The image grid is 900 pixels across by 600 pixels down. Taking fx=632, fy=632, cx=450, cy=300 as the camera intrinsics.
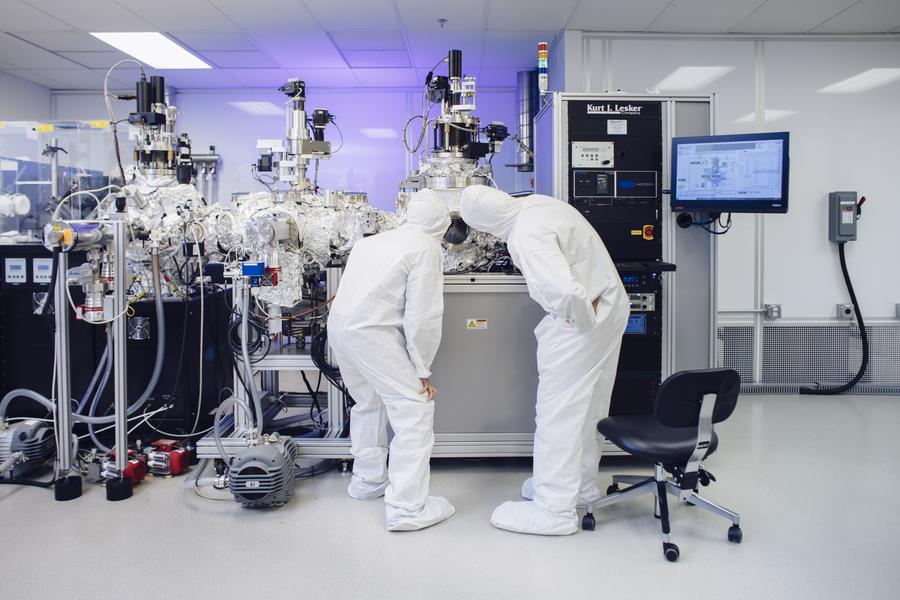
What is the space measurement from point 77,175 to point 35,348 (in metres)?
1.33

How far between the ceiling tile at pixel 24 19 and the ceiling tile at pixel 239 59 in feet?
3.47

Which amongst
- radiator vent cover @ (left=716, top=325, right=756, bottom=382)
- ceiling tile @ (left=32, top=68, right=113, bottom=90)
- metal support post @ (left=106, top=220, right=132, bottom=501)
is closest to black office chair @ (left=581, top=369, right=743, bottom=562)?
metal support post @ (left=106, top=220, right=132, bottom=501)

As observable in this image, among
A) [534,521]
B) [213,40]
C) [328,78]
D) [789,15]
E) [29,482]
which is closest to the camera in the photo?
[534,521]

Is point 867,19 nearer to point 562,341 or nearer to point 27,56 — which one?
point 562,341

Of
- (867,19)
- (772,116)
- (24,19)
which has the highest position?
(24,19)

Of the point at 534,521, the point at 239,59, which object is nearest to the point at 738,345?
the point at 534,521

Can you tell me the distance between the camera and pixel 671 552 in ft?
6.55

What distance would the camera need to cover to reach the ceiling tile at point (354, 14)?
3908 mm

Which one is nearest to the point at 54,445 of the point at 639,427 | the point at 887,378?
the point at 639,427

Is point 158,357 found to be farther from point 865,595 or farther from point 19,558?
point 865,595

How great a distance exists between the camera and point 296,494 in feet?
8.39

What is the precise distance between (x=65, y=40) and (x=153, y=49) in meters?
0.60

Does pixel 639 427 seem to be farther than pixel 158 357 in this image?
No

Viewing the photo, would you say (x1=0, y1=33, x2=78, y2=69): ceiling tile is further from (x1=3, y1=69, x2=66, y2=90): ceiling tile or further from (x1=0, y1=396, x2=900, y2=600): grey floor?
(x1=0, y1=396, x2=900, y2=600): grey floor
